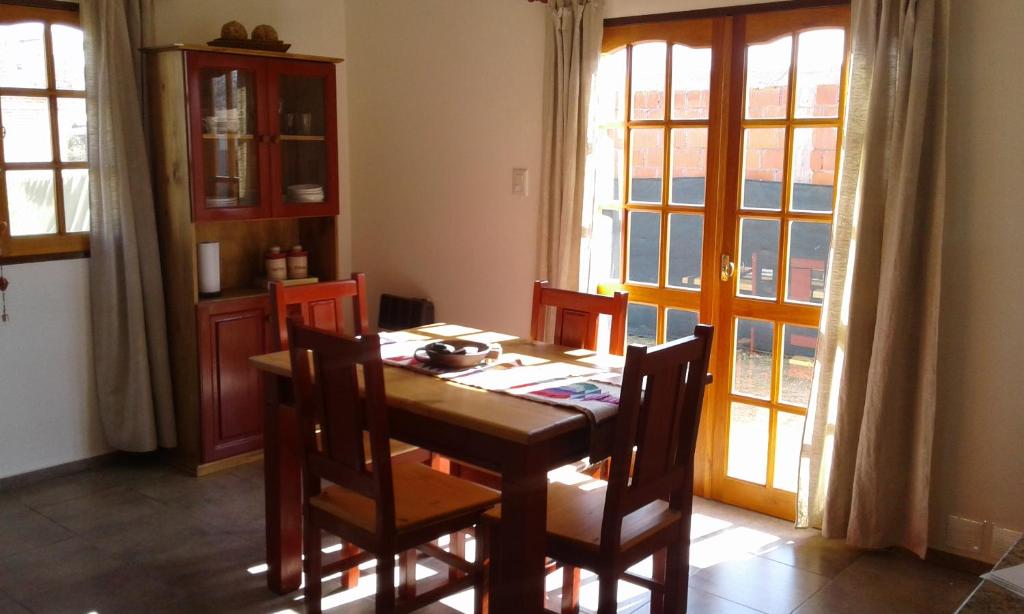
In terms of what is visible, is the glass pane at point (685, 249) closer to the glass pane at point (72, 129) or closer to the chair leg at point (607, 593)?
the chair leg at point (607, 593)

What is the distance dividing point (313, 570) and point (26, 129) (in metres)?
2.33

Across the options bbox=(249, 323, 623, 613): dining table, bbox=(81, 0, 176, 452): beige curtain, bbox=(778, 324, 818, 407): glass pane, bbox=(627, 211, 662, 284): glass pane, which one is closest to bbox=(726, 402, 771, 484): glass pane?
bbox=(778, 324, 818, 407): glass pane

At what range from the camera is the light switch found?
4.21 m

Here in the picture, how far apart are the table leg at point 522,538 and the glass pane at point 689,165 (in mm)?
1770

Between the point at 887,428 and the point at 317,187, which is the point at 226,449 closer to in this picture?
the point at 317,187

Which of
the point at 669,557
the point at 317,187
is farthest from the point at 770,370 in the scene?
the point at 317,187

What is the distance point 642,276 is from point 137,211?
2.15 meters

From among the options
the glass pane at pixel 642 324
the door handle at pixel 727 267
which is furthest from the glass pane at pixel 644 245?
the door handle at pixel 727 267

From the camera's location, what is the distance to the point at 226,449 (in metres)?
4.11

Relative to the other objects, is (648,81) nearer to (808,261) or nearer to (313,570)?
(808,261)

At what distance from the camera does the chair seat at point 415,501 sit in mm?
2506

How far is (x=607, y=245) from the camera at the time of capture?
13.2ft

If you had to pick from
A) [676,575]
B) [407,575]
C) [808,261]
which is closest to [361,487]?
[407,575]

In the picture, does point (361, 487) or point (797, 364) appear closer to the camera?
point (361, 487)
